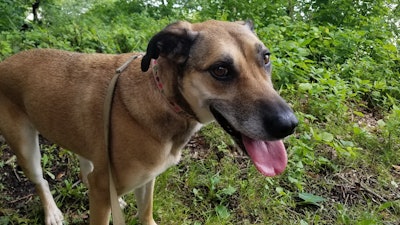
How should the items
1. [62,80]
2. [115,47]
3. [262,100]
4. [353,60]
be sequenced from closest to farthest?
[262,100] < [62,80] < [115,47] < [353,60]

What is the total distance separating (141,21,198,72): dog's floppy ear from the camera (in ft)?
8.13

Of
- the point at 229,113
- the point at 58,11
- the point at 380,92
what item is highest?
the point at 229,113

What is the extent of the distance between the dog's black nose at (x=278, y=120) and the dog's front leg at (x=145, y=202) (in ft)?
4.51

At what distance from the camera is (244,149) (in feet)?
8.17

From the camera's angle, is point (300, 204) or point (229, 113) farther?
point (300, 204)

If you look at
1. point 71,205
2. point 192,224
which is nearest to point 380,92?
point 192,224

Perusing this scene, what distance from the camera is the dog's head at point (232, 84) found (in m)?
2.29

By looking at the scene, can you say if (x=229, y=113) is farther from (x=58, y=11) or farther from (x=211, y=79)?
(x=58, y=11)

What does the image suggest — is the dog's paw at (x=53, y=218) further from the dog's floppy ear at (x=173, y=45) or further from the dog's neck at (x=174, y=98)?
the dog's floppy ear at (x=173, y=45)

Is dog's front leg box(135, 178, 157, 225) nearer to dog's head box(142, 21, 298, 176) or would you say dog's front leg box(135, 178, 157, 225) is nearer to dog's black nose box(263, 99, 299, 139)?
dog's head box(142, 21, 298, 176)

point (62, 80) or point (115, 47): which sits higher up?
point (62, 80)

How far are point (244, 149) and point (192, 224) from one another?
4.24 feet

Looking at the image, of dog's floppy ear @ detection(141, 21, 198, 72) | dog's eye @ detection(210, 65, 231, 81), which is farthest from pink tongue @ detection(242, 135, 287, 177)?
dog's floppy ear @ detection(141, 21, 198, 72)

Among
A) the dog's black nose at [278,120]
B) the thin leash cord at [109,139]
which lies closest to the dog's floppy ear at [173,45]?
the thin leash cord at [109,139]
